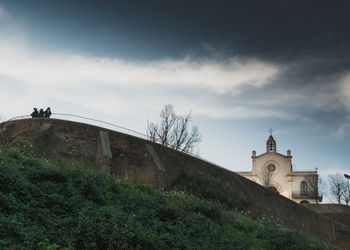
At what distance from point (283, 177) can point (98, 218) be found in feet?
162

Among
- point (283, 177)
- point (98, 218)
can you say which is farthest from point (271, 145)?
point (98, 218)

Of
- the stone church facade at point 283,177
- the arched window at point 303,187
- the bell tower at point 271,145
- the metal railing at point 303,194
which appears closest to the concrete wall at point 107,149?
the metal railing at point 303,194

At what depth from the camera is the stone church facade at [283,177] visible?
51.9 metres

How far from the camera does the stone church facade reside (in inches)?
2045

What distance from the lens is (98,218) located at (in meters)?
8.48

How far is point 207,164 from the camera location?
2206 cm

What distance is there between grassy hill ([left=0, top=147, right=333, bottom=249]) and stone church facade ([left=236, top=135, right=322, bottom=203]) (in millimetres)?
41946

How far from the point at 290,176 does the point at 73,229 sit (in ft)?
165

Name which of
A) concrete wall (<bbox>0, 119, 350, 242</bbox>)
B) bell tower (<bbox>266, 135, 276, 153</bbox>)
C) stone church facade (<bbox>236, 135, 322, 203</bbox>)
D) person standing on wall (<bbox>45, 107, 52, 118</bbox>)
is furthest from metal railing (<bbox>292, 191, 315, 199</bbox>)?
person standing on wall (<bbox>45, 107, 52, 118</bbox>)

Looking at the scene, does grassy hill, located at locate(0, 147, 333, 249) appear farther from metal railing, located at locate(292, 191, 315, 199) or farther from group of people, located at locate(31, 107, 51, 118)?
metal railing, located at locate(292, 191, 315, 199)

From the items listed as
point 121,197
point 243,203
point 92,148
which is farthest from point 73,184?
point 243,203

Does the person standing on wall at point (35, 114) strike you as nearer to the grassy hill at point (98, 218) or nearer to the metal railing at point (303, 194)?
the grassy hill at point (98, 218)

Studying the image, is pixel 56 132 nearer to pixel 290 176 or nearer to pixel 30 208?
pixel 30 208

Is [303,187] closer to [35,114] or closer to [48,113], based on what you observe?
[48,113]
